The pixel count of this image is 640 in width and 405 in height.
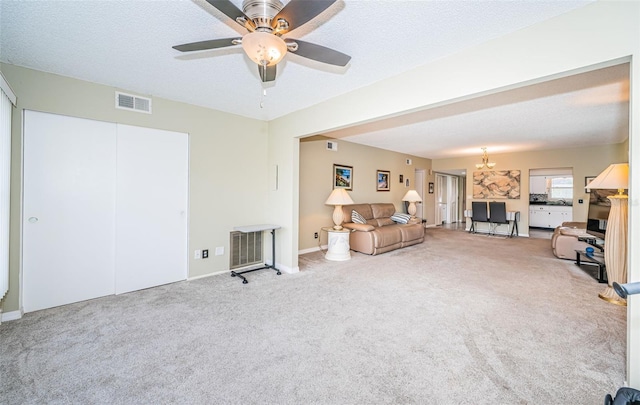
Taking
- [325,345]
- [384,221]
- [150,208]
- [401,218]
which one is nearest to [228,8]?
[325,345]

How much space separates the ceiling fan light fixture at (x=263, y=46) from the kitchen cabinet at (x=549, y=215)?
10207 mm

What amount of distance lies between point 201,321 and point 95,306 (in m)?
1.26

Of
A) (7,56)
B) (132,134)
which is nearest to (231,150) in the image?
(132,134)

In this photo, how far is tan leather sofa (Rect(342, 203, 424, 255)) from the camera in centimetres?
486

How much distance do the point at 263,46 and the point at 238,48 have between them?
774mm

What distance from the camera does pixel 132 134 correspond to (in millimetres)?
3041

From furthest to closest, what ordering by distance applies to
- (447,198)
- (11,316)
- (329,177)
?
1. (447,198)
2. (329,177)
3. (11,316)

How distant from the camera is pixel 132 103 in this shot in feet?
9.87

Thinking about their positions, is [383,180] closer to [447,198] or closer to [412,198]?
[412,198]

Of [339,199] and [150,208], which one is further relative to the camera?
[339,199]

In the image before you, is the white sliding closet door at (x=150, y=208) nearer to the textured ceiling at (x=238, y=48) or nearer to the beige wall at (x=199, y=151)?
the beige wall at (x=199, y=151)

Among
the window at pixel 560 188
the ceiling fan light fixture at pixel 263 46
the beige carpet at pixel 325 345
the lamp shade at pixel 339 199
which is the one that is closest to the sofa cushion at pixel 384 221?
the lamp shade at pixel 339 199

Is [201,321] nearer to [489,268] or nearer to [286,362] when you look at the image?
[286,362]

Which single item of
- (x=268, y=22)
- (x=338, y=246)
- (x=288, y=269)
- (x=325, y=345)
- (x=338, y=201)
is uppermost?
(x=268, y=22)
